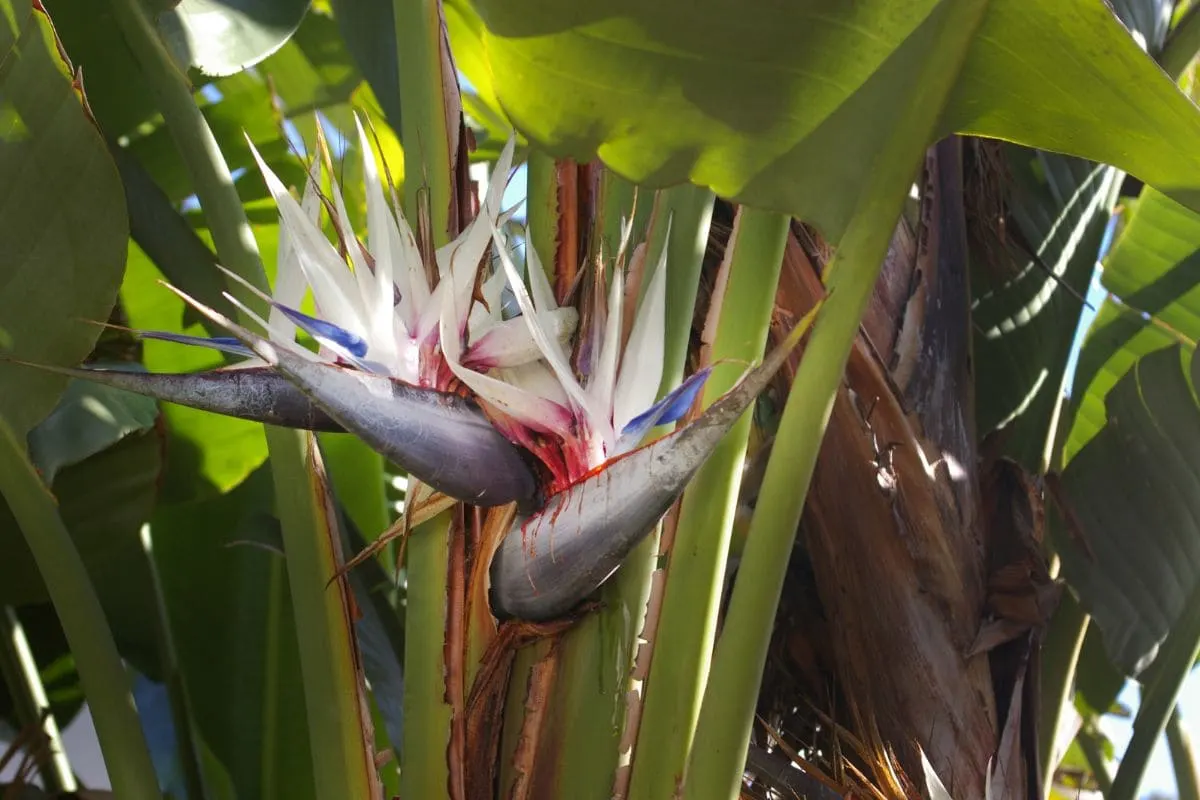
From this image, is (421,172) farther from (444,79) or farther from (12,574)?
(12,574)

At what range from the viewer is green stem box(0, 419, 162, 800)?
0.43 meters

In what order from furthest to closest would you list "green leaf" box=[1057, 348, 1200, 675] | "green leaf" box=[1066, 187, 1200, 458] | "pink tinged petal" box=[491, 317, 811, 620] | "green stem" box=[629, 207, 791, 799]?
"green leaf" box=[1066, 187, 1200, 458]
"green leaf" box=[1057, 348, 1200, 675]
"green stem" box=[629, 207, 791, 799]
"pink tinged petal" box=[491, 317, 811, 620]

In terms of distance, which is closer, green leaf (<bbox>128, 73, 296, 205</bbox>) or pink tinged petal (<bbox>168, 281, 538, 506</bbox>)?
pink tinged petal (<bbox>168, 281, 538, 506</bbox>)

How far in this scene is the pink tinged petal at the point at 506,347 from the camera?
1.23ft

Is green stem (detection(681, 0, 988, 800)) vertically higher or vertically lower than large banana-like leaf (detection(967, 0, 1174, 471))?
lower

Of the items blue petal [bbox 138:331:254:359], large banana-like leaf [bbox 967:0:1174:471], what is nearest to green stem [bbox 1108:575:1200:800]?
large banana-like leaf [bbox 967:0:1174:471]

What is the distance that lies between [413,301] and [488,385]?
0.22 feet

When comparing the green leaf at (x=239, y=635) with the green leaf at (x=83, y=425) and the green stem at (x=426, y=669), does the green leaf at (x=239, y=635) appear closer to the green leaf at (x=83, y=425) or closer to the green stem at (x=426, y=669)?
the green leaf at (x=83, y=425)

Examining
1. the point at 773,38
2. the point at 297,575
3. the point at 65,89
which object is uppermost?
the point at 65,89

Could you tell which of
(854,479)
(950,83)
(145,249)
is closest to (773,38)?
(950,83)

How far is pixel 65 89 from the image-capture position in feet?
1.48

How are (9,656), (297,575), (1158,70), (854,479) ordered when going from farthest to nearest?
1. (9,656)
2. (854,479)
3. (297,575)
4. (1158,70)

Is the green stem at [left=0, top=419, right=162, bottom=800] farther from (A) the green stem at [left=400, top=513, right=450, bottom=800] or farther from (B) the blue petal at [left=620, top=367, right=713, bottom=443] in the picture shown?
(B) the blue petal at [left=620, top=367, right=713, bottom=443]

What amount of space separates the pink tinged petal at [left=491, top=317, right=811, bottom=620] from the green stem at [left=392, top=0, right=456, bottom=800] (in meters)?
0.05
